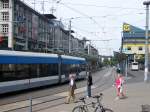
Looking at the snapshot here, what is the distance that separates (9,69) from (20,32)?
63.7m

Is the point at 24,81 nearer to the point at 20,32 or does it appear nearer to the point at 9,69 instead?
the point at 9,69

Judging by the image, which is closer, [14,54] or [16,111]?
[16,111]

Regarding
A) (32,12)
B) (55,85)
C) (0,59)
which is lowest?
(55,85)

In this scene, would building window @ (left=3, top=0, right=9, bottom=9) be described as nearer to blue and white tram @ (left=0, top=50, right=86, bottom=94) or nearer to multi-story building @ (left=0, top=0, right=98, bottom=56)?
multi-story building @ (left=0, top=0, right=98, bottom=56)

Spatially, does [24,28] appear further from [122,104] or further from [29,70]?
[122,104]

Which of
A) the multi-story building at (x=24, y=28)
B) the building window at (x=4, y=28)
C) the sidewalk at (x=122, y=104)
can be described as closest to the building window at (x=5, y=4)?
the multi-story building at (x=24, y=28)

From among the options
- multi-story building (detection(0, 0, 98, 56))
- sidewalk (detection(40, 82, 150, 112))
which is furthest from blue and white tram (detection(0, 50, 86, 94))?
multi-story building (detection(0, 0, 98, 56))

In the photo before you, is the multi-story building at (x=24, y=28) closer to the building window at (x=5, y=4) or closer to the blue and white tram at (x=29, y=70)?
the building window at (x=5, y=4)

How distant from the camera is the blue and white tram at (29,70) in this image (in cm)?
2772

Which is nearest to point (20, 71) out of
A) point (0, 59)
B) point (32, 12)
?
point (0, 59)

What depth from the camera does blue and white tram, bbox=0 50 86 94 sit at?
27.7 m

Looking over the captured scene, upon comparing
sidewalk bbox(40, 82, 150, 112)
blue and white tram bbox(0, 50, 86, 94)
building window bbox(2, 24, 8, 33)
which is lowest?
sidewalk bbox(40, 82, 150, 112)

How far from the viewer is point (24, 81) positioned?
3095 centimetres

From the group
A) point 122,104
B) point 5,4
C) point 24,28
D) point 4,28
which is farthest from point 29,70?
point 5,4
